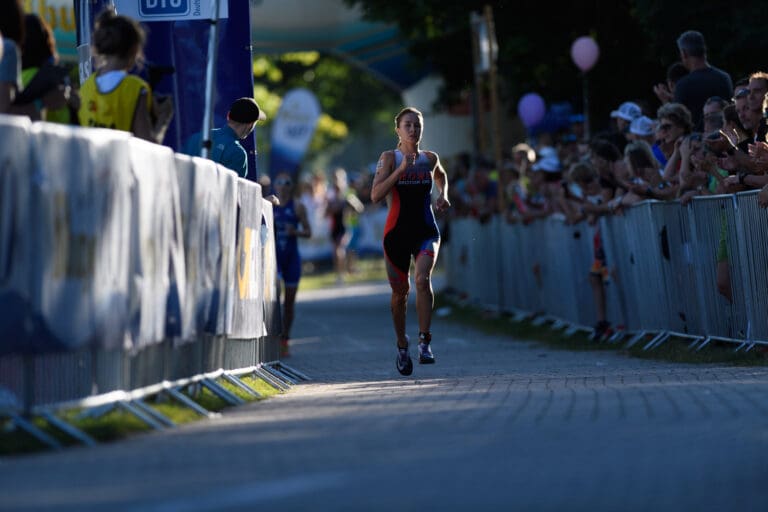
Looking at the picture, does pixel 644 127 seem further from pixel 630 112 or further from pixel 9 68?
pixel 9 68

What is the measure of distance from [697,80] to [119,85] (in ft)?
26.6

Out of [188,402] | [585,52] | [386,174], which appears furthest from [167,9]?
[585,52]

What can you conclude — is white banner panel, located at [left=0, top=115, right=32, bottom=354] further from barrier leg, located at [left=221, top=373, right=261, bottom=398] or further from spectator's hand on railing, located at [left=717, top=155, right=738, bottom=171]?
spectator's hand on railing, located at [left=717, top=155, right=738, bottom=171]

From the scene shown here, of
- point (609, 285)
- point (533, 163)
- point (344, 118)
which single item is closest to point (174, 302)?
point (609, 285)

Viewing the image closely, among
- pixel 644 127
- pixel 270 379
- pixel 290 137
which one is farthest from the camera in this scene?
pixel 290 137

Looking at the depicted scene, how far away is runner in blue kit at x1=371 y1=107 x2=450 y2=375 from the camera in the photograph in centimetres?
1508

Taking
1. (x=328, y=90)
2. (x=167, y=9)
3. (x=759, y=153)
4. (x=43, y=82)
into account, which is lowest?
(x=759, y=153)

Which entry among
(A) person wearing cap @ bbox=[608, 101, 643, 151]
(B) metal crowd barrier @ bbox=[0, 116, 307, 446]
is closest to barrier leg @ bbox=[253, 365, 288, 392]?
(B) metal crowd barrier @ bbox=[0, 116, 307, 446]

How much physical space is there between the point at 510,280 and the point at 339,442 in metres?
17.3

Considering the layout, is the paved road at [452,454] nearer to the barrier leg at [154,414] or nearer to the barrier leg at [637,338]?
the barrier leg at [154,414]

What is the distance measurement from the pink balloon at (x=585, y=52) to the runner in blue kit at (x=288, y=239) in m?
6.80

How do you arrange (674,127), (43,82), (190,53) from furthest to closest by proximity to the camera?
(674,127) → (190,53) → (43,82)

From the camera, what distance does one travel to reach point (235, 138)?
1455cm

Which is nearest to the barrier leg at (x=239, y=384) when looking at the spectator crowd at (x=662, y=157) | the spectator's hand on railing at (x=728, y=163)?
the spectator crowd at (x=662, y=157)
